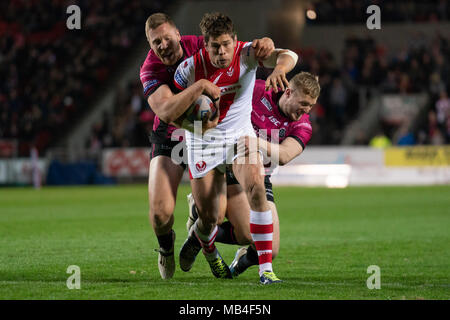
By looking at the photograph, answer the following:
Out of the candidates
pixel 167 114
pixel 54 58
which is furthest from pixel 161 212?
pixel 54 58

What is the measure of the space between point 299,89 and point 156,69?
1.27 metres

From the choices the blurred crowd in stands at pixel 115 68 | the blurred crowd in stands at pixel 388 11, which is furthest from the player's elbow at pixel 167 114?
the blurred crowd in stands at pixel 388 11

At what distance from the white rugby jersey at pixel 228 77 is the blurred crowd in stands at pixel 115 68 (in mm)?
16414

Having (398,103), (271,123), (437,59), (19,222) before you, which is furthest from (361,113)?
(271,123)

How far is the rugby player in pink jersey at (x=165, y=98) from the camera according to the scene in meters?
5.99

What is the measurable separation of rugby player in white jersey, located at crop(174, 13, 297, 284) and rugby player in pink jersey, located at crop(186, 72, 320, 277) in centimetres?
32

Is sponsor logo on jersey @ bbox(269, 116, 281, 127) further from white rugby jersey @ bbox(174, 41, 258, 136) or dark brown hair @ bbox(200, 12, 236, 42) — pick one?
dark brown hair @ bbox(200, 12, 236, 42)

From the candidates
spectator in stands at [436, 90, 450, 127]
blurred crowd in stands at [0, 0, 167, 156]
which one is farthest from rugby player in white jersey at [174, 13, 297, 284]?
blurred crowd in stands at [0, 0, 167, 156]

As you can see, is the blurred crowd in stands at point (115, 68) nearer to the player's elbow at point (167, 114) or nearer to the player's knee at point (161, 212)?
the player's knee at point (161, 212)

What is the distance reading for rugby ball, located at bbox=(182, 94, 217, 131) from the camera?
6.00m

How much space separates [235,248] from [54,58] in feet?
68.6

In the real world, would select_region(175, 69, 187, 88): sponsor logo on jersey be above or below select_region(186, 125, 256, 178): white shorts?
above

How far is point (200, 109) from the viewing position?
6043 millimetres

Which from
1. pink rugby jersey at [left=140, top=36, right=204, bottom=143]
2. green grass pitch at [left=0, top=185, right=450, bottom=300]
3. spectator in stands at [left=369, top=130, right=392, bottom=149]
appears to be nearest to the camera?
green grass pitch at [left=0, top=185, right=450, bottom=300]
